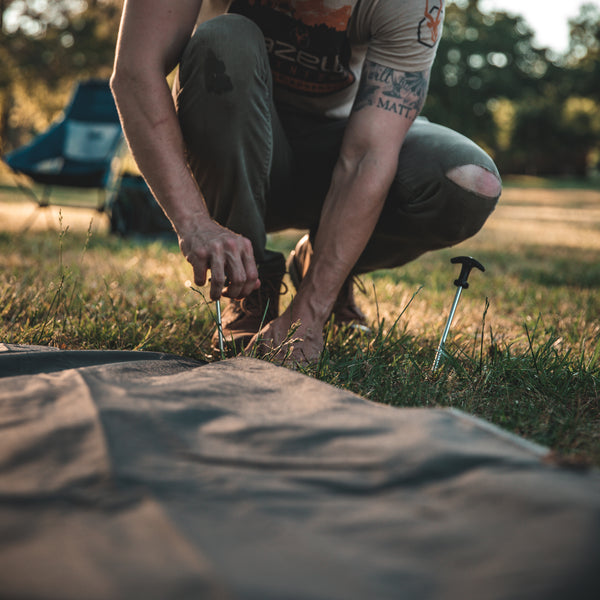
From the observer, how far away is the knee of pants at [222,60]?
1.68 metres

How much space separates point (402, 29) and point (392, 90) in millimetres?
176

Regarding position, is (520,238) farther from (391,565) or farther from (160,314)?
(391,565)

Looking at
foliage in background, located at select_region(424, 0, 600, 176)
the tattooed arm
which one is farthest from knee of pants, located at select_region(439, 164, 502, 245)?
foliage in background, located at select_region(424, 0, 600, 176)

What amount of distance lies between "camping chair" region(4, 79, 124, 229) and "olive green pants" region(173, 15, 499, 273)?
3212mm

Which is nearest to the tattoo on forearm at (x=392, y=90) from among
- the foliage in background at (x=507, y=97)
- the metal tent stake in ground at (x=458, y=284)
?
the metal tent stake in ground at (x=458, y=284)

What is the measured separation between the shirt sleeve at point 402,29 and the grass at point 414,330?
74 cm

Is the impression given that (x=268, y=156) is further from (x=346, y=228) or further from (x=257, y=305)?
(x=257, y=305)

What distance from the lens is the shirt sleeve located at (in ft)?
5.90

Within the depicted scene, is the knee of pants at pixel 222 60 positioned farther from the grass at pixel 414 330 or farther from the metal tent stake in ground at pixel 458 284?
the metal tent stake in ground at pixel 458 284

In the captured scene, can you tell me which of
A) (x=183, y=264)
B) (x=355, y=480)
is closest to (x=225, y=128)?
(x=355, y=480)

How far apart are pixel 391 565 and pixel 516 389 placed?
0.97 m

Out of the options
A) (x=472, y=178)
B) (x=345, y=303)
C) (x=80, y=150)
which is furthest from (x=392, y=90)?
(x=80, y=150)

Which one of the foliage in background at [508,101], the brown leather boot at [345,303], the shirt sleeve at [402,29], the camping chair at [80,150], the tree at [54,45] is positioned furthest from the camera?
the foliage in background at [508,101]

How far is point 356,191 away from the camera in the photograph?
1.75m
